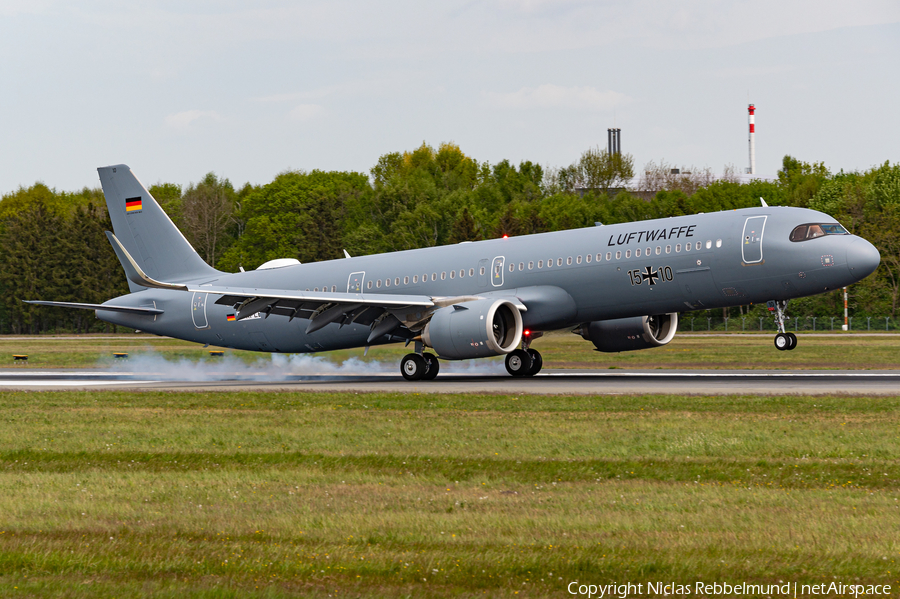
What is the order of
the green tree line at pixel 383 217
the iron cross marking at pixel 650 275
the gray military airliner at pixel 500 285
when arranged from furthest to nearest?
the green tree line at pixel 383 217, the iron cross marking at pixel 650 275, the gray military airliner at pixel 500 285

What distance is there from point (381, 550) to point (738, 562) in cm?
298

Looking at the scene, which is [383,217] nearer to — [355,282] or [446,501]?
[355,282]

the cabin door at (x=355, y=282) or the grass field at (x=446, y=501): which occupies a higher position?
the cabin door at (x=355, y=282)

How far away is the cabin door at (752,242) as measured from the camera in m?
26.8

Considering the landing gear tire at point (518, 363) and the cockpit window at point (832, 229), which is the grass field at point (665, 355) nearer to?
the landing gear tire at point (518, 363)

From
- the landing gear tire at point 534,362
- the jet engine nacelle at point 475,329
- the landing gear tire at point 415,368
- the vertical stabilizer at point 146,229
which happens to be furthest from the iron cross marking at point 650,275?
the vertical stabilizer at point 146,229

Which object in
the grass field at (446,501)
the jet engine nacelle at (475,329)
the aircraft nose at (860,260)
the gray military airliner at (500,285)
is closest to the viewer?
the grass field at (446,501)

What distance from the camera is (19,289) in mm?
100062

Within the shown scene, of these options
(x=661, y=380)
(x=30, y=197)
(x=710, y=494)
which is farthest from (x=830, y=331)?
(x=30, y=197)

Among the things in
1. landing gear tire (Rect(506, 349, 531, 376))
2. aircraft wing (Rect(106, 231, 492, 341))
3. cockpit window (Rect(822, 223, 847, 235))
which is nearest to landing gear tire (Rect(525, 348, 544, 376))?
landing gear tire (Rect(506, 349, 531, 376))

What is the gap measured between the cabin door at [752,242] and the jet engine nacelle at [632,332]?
508 cm

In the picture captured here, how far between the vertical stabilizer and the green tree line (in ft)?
174

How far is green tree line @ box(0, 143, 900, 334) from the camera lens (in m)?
89.3

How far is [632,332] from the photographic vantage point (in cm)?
3170
